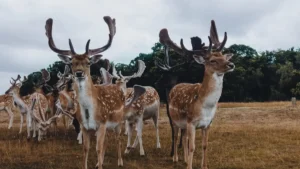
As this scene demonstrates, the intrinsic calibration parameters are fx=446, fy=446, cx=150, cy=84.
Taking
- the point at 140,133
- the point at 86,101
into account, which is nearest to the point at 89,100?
the point at 86,101

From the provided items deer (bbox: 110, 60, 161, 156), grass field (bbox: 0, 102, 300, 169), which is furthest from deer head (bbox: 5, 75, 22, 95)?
deer (bbox: 110, 60, 161, 156)

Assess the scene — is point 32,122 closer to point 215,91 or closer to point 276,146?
point 276,146

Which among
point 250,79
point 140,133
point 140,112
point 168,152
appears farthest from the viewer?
point 250,79

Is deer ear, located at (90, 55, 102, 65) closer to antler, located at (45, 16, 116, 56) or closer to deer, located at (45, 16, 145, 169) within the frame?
deer, located at (45, 16, 145, 169)

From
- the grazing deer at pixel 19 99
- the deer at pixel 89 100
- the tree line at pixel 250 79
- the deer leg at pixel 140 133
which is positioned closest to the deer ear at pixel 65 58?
the deer at pixel 89 100

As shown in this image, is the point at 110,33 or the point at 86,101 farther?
the point at 110,33

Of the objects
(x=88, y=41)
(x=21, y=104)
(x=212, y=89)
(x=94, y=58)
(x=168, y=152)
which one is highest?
(x=88, y=41)

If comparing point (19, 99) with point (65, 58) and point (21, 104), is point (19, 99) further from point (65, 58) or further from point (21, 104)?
point (65, 58)

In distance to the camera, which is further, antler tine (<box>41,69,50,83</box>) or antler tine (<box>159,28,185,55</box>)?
antler tine (<box>41,69,50,83</box>)

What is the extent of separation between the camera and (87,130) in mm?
8906

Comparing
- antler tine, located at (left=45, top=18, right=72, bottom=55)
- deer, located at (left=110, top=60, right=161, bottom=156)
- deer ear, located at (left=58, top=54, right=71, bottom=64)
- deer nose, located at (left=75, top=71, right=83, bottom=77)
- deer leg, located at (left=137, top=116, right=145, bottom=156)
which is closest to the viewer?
deer nose, located at (left=75, top=71, right=83, bottom=77)

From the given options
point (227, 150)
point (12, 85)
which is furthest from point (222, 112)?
point (227, 150)

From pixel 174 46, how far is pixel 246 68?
4541cm

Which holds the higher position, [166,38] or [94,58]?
[166,38]
